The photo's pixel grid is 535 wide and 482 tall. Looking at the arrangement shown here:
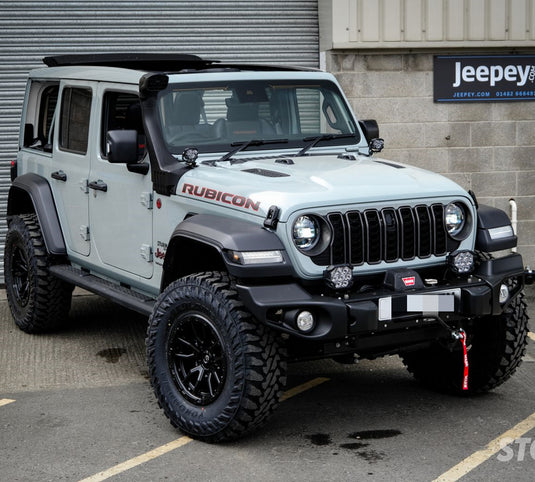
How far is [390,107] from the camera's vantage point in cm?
1049

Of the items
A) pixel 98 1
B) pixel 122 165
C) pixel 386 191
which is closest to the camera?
pixel 386 191

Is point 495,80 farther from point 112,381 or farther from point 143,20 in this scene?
point 112,381

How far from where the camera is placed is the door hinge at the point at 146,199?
644 centimetres

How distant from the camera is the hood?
5473 mm

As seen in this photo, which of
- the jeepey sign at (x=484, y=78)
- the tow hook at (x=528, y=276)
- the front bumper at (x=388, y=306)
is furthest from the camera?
the jeepey sign at (x=484, y=78)

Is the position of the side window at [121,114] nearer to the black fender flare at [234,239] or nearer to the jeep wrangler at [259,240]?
the jeep wrangler at [259,240]

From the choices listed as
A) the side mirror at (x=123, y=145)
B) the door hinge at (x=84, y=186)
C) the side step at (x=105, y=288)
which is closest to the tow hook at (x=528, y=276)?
the side step at (x=105, y=288)

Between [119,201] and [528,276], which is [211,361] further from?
[528,276]

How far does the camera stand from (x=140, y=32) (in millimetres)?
10320

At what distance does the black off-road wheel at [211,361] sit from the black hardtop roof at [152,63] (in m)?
1.93

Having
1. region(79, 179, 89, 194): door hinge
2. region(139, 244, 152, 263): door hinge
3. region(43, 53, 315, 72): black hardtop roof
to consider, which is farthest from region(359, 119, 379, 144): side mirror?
region(79, 179, 89, 194): door hinge

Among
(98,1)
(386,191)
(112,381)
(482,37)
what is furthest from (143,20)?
(386,191)

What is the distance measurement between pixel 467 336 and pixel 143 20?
5697 mm

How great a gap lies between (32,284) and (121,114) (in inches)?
67.2
